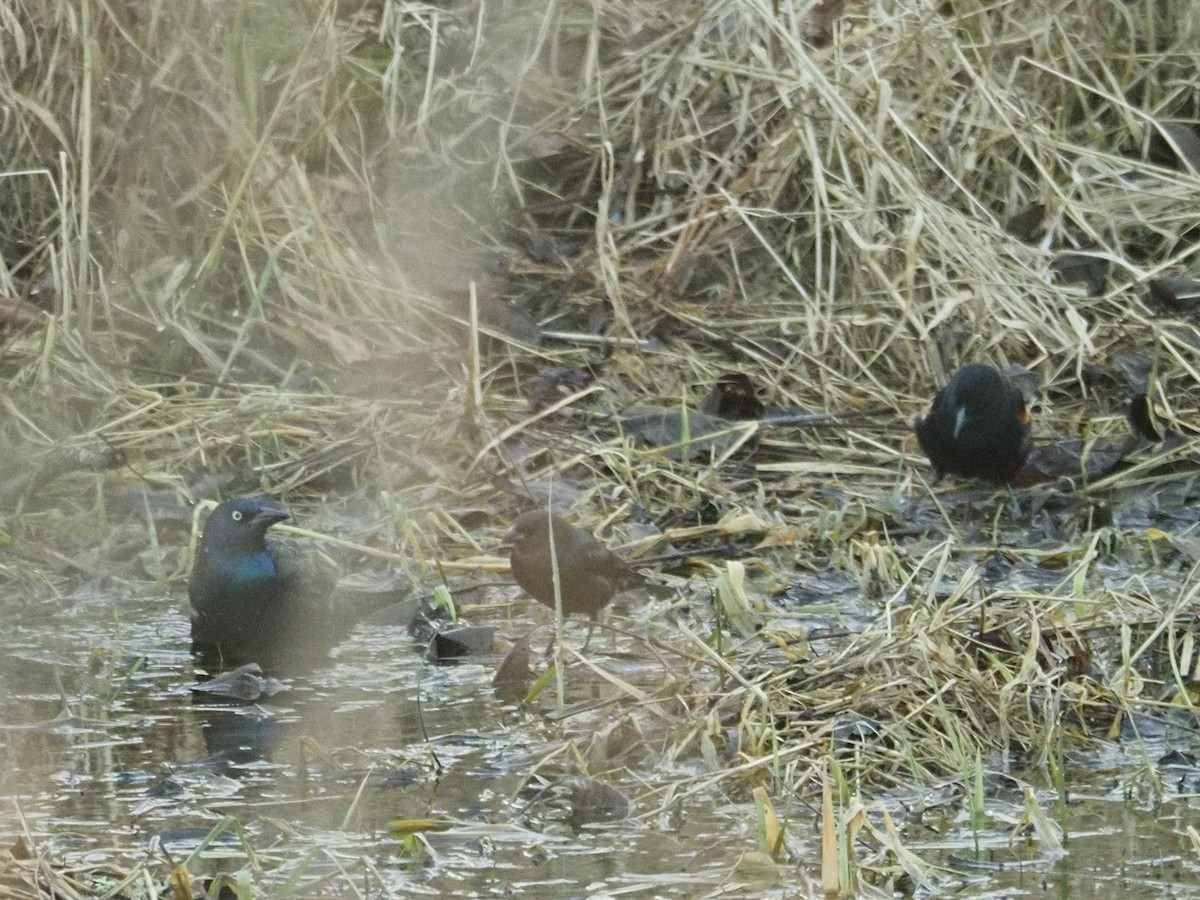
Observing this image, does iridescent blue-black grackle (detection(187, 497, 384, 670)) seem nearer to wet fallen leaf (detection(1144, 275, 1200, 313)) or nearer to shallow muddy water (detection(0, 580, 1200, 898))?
shallow muddy water (detection(0, 580, 1200, 898))

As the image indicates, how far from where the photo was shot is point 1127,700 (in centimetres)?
359

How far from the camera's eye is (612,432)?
590 centimetres

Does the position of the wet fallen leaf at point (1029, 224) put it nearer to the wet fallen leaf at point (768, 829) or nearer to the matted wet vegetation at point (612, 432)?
the matted wet vegetation at point (612, 432)

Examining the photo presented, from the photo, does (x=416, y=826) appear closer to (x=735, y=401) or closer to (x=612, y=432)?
(x=612, y=432)

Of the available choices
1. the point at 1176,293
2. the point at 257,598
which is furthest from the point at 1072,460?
the point at 257,598

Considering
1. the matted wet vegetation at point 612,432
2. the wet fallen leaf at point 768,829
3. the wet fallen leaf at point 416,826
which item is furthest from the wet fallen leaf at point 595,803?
the wet fallen leaf at point 768,829

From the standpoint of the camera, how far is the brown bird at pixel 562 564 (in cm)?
434

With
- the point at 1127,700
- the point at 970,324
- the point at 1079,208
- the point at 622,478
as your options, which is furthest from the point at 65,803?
the point at 1079,208

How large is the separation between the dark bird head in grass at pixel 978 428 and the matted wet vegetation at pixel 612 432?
0.13 m

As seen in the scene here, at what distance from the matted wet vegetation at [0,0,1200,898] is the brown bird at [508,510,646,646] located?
106mm

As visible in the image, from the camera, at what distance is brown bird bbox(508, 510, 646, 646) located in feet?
14.2

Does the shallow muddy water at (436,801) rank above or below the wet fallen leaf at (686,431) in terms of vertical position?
below

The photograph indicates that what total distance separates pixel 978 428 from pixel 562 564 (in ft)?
5.03

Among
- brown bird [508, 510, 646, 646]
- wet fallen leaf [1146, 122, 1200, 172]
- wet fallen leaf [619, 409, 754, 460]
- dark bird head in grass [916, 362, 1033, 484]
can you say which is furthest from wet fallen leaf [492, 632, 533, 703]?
wet fallen leaf [1146, 122, 1200, 172]
